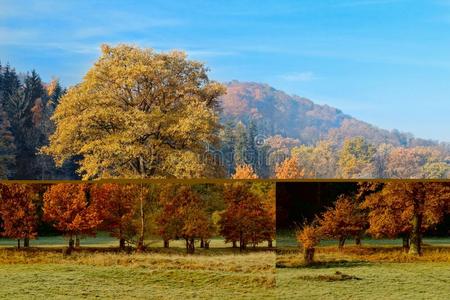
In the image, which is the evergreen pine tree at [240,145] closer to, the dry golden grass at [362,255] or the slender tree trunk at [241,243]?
the dry golden grass at [362,255]

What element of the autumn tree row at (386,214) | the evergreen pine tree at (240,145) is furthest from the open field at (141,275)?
the evergreen pine tree at (240,145)

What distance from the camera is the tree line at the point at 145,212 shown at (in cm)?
773

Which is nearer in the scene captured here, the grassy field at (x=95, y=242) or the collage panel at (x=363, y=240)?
the collage panel at (x=363, y=240)

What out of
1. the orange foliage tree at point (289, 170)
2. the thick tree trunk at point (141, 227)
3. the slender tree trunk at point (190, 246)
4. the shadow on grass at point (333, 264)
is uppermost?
the orange foliage tree at point (289, 170)

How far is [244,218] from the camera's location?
307 inches

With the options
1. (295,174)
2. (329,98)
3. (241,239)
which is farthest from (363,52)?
(241,239)

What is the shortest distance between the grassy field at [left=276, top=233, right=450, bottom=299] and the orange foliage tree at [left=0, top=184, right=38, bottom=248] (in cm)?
270

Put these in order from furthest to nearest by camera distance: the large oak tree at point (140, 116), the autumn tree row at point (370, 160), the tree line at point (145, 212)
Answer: the autumn tree row at point (370, 160), the large oak tree at point (140, 116), the tree line at point (145, 212)

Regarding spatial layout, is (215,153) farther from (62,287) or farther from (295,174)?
(62,287)

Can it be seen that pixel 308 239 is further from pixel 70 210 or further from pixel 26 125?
pixel 26 125

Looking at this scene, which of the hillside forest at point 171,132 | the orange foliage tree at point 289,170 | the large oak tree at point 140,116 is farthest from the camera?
the orange foliage tree at point 289,170

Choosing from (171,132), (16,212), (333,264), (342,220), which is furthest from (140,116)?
(333,264)

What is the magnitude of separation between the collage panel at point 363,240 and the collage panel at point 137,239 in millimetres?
233

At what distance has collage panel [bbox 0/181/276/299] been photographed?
7570mm
